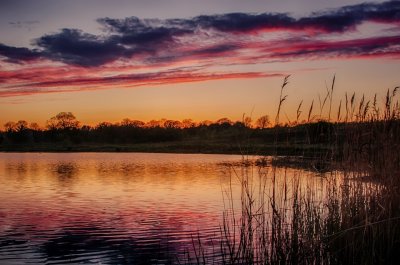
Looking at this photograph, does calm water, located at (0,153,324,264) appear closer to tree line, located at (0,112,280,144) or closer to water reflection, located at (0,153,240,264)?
water reflection, located at (0,153,240,264)

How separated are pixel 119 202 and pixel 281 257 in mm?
16103

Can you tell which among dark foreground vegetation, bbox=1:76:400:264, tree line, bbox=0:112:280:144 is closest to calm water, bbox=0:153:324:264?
dark foreground vegetation, bbox=1:76:400:264

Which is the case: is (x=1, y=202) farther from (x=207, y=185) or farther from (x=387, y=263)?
(x=387, y=263)

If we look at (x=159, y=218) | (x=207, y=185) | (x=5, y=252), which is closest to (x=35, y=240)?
(x=5, y=252)

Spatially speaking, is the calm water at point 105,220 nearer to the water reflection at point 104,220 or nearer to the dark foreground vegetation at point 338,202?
the water reflection at point 104,220

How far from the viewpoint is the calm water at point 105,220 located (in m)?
12.6

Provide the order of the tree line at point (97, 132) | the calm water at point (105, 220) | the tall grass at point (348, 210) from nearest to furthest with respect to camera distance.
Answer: the tall grass at point (348, 210) → the calm water at point (105, 220) → the tree line at point (97, 132)

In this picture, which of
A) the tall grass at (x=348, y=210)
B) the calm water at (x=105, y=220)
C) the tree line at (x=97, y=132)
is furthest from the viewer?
the tree line at (x=97, y=132)

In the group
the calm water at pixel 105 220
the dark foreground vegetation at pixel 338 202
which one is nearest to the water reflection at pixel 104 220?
the calm water at pixel 105 220

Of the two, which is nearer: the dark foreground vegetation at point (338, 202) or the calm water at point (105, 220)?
the dark foreground vegetation at point (338, 202)

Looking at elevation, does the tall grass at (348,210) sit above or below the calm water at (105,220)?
above

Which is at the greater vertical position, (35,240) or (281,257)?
(281,257)

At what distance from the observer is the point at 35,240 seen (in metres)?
14.4

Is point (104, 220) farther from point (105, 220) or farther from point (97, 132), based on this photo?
point (97, 132)
